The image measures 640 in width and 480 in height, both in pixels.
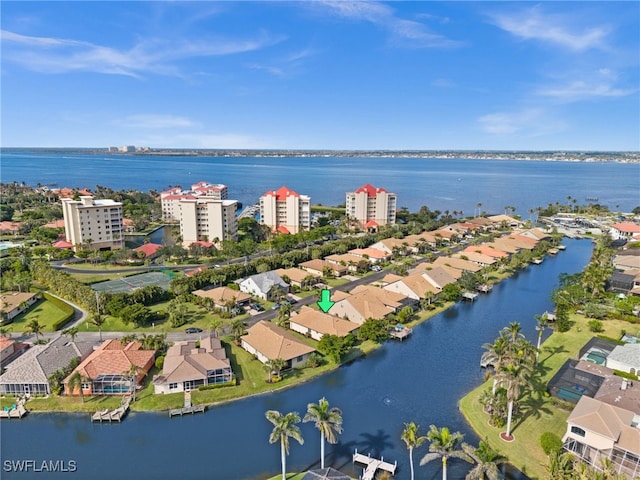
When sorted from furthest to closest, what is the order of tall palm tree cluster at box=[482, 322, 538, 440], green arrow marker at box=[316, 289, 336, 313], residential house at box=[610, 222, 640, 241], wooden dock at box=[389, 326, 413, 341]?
residential house at box=[610, 222, 640, 241], green arrow marker at box=[316, 289, 336, 313], wooden dock at box=[389, 326, 413, 341], tall palm tree cluster at box=[482, 322, 538, 440]

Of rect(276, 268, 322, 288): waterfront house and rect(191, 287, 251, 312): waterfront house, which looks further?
rect(276, 268, 322, 288): waterfront house

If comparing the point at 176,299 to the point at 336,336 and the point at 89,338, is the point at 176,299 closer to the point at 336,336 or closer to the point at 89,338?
the point at 89,338

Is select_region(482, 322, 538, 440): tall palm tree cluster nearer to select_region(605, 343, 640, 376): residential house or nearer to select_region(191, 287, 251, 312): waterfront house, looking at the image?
select_region(605, 343, 640, 376): residential house

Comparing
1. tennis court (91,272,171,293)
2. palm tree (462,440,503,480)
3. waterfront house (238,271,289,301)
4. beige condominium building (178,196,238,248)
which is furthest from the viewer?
beige condominium building (178,196,238,248)

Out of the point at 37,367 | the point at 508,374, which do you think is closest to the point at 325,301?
the point at 508,374

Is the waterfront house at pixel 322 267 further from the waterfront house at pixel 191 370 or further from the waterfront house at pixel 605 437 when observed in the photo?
the waterfront house at pixel 605 437

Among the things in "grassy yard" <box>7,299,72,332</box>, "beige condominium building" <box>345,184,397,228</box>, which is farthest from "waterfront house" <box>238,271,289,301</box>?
"beige condominium building" <box>345,184,397,228</box>
